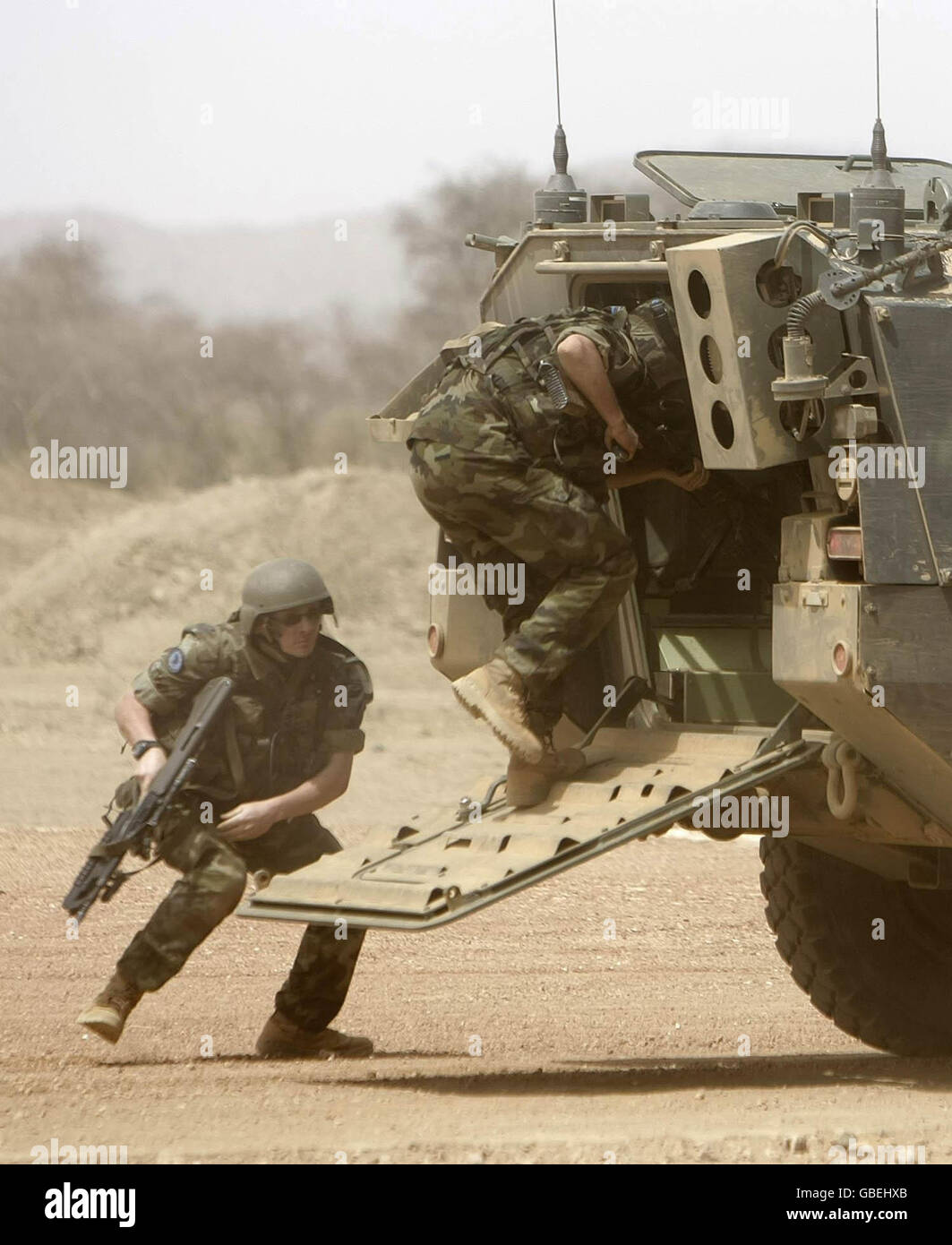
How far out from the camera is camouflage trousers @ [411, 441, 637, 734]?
700 cm

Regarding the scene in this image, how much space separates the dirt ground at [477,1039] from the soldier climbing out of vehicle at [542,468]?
960 millimetres

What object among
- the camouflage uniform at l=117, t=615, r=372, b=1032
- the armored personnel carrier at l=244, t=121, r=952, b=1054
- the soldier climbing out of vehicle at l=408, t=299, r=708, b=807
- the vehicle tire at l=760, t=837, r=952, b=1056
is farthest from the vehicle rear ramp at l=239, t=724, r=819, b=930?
the vehicle tire at l=760, t=837, r=952, b=1056

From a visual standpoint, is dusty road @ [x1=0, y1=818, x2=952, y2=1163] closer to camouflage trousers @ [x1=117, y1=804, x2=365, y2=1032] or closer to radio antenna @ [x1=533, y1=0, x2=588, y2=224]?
camouflage trousers @ [x1=117, y1=804, x2=365, y2=1032]

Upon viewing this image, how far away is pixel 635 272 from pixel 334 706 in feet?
6.08

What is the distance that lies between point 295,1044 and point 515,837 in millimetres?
1432

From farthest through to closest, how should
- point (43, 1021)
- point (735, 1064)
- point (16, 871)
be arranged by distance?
point (16, 871)
point (43, 1021)
point (735, 1064)

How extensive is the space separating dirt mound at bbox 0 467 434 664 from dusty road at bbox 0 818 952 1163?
11961mm

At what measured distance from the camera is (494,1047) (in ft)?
27.2

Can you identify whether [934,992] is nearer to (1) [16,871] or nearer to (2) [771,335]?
(2) [771,335]

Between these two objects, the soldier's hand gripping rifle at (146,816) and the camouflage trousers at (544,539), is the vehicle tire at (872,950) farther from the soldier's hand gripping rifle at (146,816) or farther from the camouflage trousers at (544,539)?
the soldier's hand gripping rifle at (146,816)

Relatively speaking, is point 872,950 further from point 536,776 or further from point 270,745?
point 270,745
